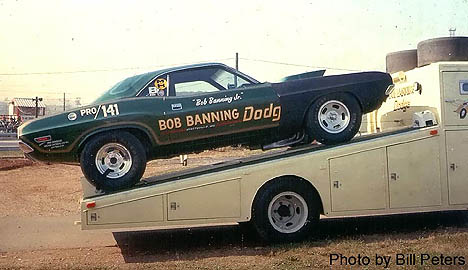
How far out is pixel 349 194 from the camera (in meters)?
7.07

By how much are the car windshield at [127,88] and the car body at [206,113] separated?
1 cm

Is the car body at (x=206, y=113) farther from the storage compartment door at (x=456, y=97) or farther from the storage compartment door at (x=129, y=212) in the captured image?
the storage compartment door at (x=456, y=97)

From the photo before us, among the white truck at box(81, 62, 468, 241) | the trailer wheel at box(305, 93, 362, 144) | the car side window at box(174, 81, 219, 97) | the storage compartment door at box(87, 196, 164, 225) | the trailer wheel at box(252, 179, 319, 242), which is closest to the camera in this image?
the storage compartment door at box(87, 196, 164, 225)

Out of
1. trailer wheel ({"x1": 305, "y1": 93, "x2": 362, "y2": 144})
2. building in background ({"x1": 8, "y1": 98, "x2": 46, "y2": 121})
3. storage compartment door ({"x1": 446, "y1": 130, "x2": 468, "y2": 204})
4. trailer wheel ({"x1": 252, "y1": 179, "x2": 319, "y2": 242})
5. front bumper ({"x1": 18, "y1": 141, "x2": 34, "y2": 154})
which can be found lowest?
trailer wheel ({"x1": 252, "y1": 179, "x2": 319, "y2": 242})

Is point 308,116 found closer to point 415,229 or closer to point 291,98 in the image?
point 291,98

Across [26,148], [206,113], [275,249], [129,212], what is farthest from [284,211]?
[26,148]

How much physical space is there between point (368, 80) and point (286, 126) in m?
1.34

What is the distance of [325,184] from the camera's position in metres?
7.00

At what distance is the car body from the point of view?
21.7 feet

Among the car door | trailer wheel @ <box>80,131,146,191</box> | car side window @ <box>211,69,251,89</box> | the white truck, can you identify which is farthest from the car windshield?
the white truck

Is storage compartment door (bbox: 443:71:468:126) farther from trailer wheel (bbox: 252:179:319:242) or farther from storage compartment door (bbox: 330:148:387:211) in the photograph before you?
trailer wheel (bbox: 252:179:319:242)

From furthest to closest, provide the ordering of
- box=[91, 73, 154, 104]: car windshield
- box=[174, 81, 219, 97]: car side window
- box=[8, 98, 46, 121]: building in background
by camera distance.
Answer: box=[8, 98, 46, 121]: building in background < box=[174, 81, 219, 97]: car side window < box=[91, 73, 154, 104]: car windshield

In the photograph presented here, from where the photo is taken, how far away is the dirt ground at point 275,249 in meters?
5.84

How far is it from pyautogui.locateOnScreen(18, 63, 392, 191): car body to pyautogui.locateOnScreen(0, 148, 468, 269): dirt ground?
121 cm
